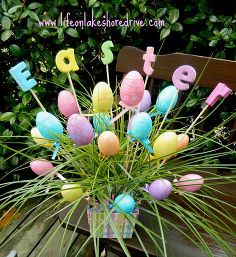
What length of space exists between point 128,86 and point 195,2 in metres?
0.91

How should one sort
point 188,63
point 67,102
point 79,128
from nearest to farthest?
1. point 79,128
2. point 67,102
3. point 188,63

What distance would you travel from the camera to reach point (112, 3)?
4.60ft

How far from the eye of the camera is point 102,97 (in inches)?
25.3

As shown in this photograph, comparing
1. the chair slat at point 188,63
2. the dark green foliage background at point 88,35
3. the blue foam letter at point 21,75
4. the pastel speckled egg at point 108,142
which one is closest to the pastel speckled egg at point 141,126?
the pastel speckled egg at point 108,142

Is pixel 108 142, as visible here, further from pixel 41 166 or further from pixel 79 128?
pixel 41 166

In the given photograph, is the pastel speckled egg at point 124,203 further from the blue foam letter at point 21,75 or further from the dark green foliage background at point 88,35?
the dark green foliage background at point 88,35

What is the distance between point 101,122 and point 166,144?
0.13 m

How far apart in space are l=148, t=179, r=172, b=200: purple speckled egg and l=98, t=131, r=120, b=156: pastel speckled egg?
0.11 metres

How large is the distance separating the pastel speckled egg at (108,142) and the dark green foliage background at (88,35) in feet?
2.32

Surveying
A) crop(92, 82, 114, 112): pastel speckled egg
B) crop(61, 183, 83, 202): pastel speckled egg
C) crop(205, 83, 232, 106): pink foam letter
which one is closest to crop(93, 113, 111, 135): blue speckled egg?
crop(92, 82, 114, 112): pastel speckled egg

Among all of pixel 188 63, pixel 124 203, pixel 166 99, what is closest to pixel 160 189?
pixel 124 203

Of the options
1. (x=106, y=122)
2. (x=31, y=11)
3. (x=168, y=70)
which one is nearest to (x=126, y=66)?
(x=168, y=70)

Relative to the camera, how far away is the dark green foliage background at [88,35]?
1.36 m

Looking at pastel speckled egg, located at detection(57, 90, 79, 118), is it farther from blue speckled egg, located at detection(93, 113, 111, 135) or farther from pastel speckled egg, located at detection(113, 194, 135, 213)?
pastel speckled egg, located at detection(113, 194, 135, 213)
